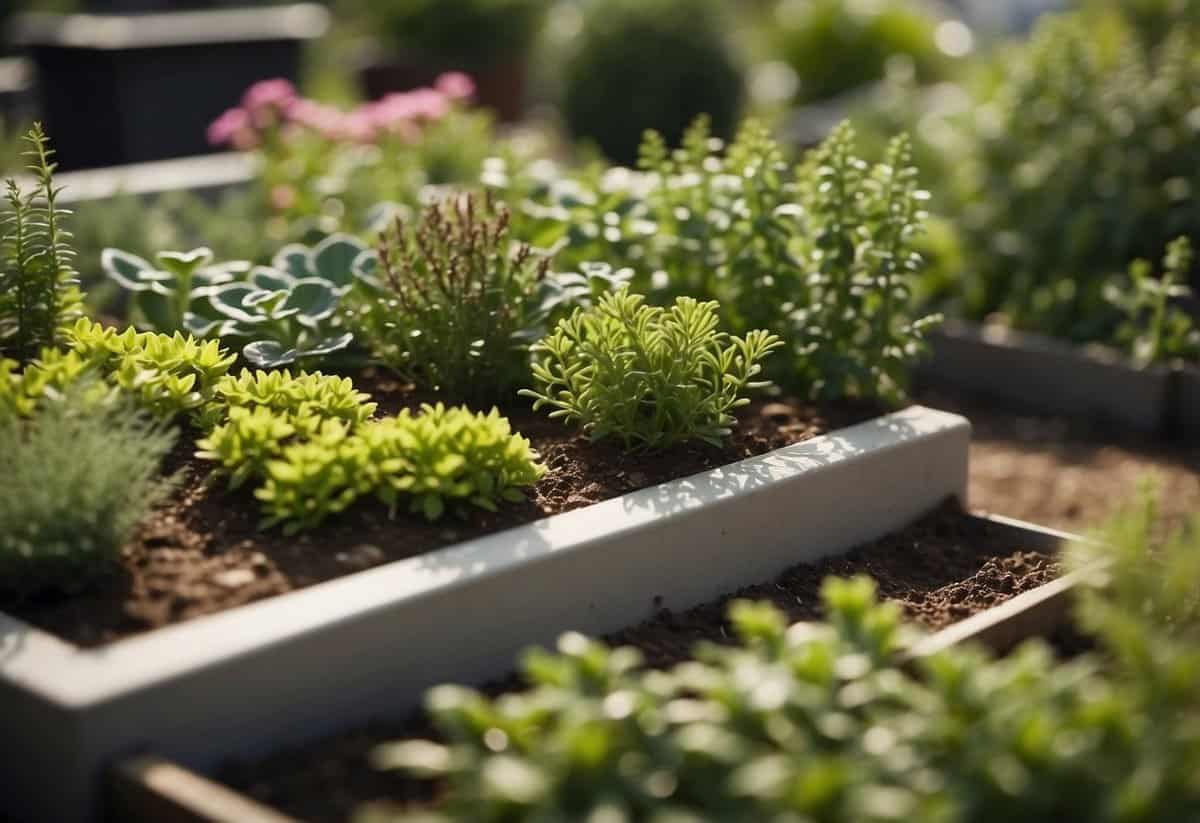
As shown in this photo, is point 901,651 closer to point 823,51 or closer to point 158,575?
point 158,575

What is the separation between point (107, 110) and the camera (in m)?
9.17

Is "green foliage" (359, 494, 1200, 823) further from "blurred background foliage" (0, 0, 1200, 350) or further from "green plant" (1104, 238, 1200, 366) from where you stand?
"green plant" (1104, 238, 1200, 366)

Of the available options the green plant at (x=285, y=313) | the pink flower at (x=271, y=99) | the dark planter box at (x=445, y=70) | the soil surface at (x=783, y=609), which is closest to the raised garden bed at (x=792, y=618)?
the soil surface at (x=783, y=609)

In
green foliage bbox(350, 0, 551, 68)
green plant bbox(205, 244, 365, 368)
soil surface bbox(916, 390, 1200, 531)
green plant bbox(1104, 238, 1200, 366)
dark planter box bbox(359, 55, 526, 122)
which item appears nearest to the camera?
green plant bbox(205, 244, 365, 368)

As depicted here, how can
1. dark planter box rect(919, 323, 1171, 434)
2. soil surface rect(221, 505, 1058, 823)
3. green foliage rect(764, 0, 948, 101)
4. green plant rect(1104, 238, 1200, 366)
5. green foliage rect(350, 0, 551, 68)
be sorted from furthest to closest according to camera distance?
green foliage rect(764, 0, 948, 101) < green foliage rect(350, 0, 551, 68) < dark planter box rect(919, 323, 1171, 434) < green plant rect(1104, 238, 1200, 366) < soil surface rect(221, 505, 1058, 823)

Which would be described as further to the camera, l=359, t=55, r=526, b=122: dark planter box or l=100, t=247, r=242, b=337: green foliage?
l=359, t=55, r=526, b=122: dark planter box

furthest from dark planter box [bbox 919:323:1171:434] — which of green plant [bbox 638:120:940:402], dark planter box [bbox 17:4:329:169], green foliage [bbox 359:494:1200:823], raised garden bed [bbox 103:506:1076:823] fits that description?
dark planter box [bbox 17:4:329:169]

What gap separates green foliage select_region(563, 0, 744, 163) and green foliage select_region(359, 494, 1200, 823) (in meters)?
6.70

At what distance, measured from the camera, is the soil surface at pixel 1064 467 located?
5.04 meters

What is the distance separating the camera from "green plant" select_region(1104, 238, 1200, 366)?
5.63 m

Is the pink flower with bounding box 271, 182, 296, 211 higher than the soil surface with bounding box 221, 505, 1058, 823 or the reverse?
higher

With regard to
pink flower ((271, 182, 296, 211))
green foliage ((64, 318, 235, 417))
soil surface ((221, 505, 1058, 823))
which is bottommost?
soil surface ((221, 505, 1058, 823))

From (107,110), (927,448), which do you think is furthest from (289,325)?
(107,110)

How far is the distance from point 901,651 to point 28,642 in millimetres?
1809
